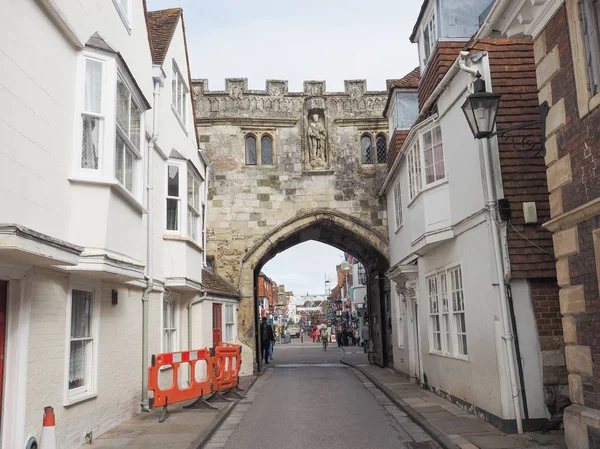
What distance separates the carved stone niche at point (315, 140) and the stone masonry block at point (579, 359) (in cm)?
1578

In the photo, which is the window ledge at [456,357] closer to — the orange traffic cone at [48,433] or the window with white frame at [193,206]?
the window with white frame at [193,206]

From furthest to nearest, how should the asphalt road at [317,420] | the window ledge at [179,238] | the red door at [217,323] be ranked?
the red door at [217,323] < the window ledge at [179,238] < the asphalt road at [317,420]

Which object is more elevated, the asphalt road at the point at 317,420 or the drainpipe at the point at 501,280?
the drainpipe at the point at 501,280

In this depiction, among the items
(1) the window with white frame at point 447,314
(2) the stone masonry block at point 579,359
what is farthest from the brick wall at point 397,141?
(2) the stone masonry block at point 579,359

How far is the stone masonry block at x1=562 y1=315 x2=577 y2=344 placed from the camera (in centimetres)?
658

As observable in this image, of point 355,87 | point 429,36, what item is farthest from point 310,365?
point 429,36

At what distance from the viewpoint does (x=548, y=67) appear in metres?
7.00

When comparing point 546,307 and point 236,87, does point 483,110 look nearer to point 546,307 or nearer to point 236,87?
point 546,307

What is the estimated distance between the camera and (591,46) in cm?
611

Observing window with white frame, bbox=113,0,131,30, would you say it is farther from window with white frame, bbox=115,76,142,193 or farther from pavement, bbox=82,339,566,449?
pavement, bbox=82,339,566,449

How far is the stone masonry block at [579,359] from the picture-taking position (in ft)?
20.5

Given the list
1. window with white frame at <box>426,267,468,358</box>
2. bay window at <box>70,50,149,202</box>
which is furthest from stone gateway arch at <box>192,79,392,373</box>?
bay window at <box>70,50,149,202</box>

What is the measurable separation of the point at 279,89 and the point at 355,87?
2891mm

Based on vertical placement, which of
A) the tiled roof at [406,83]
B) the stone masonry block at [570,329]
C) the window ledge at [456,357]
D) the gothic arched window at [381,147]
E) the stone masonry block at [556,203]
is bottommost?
the window ledge at [456,357]
